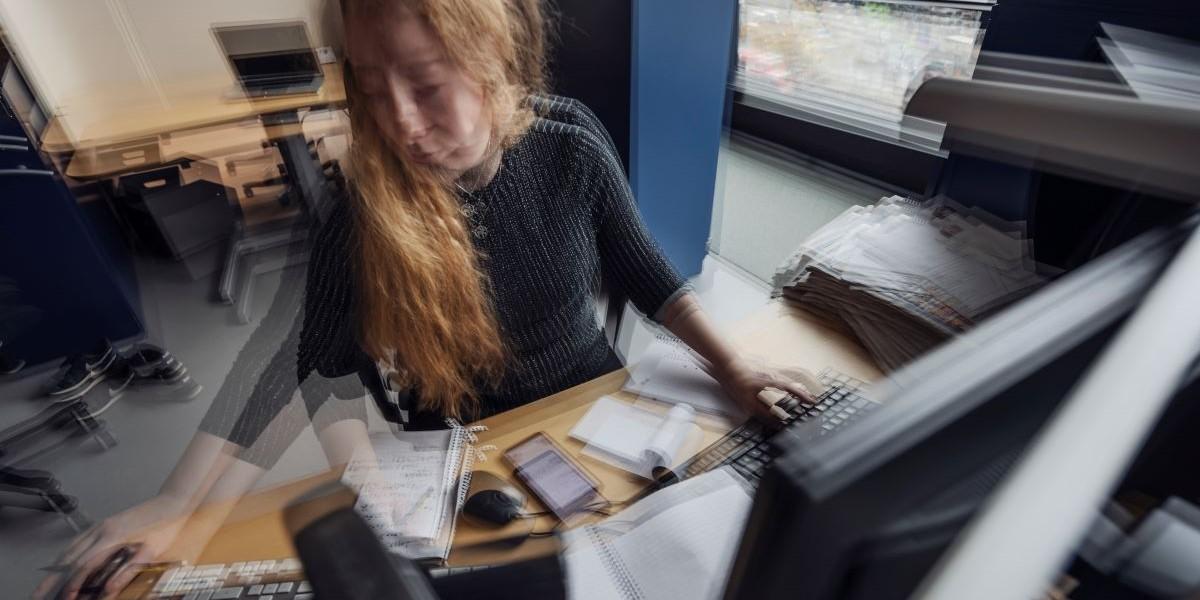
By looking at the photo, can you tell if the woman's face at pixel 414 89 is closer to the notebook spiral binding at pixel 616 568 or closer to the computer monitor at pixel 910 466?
the notebook spiral binding at pixel 616 568

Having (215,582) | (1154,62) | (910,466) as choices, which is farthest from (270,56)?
(910,466)

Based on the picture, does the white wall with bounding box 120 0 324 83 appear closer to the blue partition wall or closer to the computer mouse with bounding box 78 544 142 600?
the blue partition wall

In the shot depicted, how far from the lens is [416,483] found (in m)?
0.81

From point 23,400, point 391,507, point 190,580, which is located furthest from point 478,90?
point 23,400

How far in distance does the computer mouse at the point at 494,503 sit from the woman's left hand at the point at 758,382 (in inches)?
15.9

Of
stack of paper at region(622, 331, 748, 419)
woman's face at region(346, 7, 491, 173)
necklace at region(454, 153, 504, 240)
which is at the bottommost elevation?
stack of paper at region(622, 331, 748, 419)

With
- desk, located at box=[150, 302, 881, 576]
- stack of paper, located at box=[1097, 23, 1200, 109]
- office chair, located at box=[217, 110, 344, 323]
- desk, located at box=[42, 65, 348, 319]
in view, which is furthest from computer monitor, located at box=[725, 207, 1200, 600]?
office chair, located at box=[217, 110, 344, 323]

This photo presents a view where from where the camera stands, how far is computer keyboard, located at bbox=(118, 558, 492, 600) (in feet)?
2.12

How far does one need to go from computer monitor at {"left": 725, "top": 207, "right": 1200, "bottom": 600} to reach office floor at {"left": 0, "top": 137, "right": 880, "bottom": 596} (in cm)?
119

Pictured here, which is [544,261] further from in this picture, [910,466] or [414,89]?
[910,466]

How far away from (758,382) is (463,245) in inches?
23.0

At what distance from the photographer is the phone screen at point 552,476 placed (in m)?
0.79

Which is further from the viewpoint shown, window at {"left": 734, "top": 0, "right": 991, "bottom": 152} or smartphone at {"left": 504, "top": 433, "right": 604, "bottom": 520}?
window at {"left": 734, "top": 0, "right": 991, "bottom": 152}

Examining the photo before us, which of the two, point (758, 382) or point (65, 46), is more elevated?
point (65, 46)
